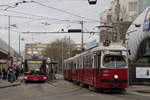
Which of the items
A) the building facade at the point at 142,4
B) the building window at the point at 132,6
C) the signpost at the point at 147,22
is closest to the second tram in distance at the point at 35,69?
the signpost at the point at 147,22

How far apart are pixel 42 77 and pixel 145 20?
40.4 ft

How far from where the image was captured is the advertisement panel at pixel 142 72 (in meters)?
27.0

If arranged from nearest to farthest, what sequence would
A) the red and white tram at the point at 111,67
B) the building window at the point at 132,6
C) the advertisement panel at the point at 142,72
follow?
1. the red and white tram at the point at 111,67
2. the advertisement panel at the point at 142,72
3. the building window at the point at 132,6

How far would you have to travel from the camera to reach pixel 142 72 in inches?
1074

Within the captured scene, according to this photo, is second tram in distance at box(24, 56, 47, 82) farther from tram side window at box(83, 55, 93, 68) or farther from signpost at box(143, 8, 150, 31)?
signpost at box(143, 8, 150, 31)

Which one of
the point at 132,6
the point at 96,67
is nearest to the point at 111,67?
the point at 96,67

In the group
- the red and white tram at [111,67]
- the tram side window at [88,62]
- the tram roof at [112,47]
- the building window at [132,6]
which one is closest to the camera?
the red and white tram at [111,67]

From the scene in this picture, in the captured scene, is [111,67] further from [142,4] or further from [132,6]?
[132,6]

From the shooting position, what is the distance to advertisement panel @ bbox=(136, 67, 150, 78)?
88.6 feet

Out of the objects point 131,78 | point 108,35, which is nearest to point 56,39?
point 108,35

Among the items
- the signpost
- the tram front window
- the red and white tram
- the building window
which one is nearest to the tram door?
the red and white tram

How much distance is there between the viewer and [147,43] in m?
33.1

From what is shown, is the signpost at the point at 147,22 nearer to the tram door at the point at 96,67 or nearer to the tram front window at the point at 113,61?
the tram door at the point at 96,67

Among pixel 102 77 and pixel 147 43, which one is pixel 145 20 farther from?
pixel 102 77
